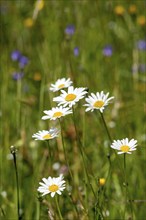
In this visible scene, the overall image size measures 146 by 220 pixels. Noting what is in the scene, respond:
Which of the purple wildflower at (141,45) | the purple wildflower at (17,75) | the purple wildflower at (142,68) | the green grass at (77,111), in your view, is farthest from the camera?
the purple wildflower at (141,45)

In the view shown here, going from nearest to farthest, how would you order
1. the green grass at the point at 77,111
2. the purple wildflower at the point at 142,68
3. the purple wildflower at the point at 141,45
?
the green grass at the point at 77,111, the purple wildflower at the point at 142,68, the purple wildflower at the point at 141,45

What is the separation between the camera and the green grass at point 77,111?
1.60 metres

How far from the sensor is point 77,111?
2119 millimetres

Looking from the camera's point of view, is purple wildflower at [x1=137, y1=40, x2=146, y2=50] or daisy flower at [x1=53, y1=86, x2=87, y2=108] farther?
purple wildflower at [x1=137, y1=40, x2=146, y2=50]

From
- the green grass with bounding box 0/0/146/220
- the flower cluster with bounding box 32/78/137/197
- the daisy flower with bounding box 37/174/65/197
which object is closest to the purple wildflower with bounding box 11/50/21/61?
the green grass with bounding box 0/0/146/220

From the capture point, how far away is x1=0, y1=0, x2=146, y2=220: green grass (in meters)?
1.60

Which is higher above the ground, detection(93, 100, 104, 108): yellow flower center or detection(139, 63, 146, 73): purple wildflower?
detection(139, 63, 146, 73): purple wildflower

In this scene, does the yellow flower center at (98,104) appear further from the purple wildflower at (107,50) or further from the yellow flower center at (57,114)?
the purple wildflower at (107,50)

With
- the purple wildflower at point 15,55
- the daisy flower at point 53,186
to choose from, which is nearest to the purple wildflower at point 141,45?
the purple wildflower at point 15,55

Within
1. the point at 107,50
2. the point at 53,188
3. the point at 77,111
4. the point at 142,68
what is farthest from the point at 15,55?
the point at 53,188

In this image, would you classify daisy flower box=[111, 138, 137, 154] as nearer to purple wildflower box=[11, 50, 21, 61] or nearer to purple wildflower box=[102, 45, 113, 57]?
purple wildflower box=[102, 45, 113, 57]

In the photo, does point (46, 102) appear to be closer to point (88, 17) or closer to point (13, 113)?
point (13, 113)

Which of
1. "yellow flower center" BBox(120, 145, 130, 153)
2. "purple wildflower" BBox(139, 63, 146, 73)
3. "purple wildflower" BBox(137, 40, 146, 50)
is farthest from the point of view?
"purple wildflower" BBox(137, 40, 146, 50)

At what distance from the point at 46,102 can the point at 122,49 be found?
34.6 inches
